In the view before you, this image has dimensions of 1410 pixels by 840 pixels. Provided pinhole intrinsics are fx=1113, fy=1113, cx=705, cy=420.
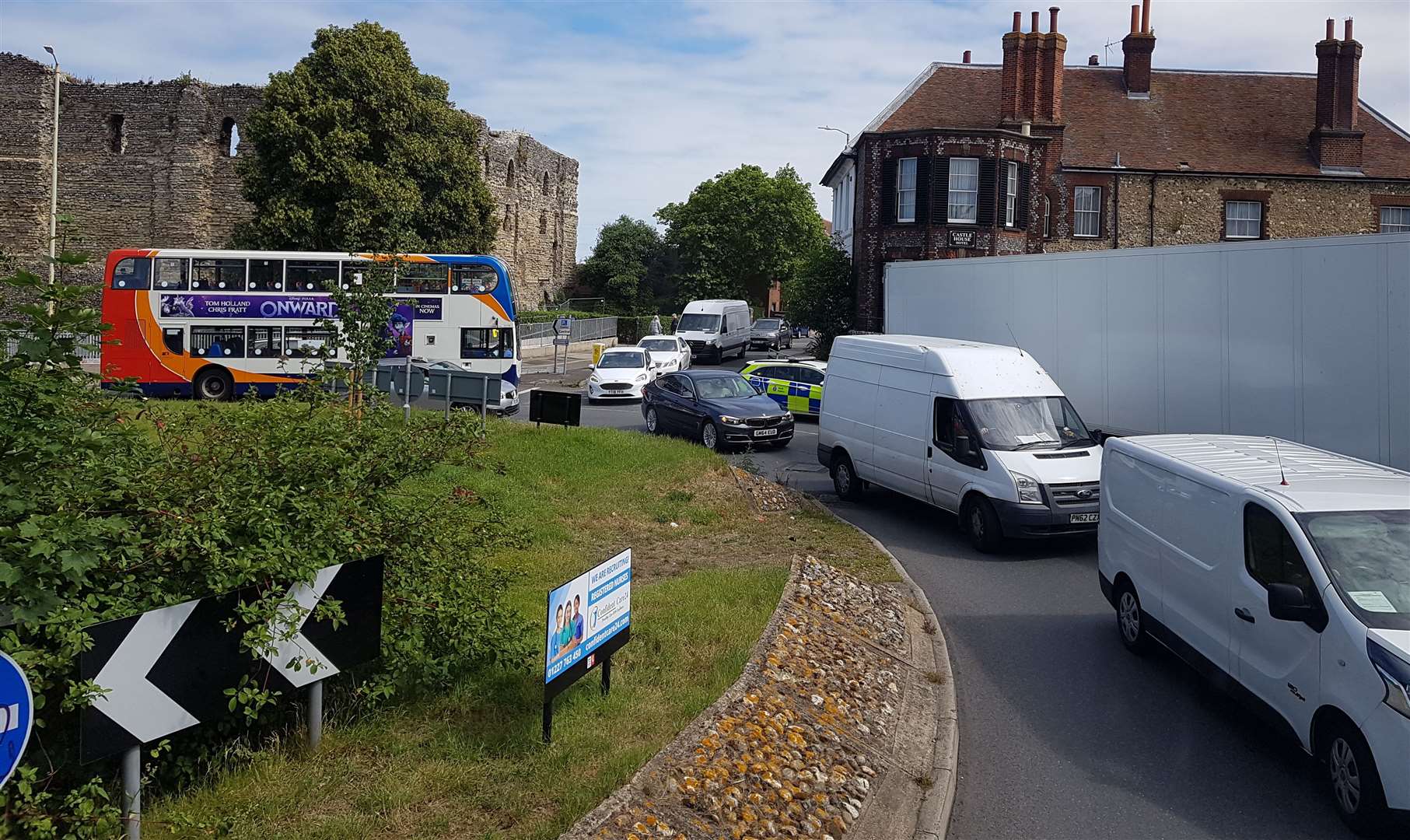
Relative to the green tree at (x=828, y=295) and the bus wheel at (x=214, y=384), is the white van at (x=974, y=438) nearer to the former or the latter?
the bus wheel at (x=214, y=384)

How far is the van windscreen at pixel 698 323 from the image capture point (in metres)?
45.1

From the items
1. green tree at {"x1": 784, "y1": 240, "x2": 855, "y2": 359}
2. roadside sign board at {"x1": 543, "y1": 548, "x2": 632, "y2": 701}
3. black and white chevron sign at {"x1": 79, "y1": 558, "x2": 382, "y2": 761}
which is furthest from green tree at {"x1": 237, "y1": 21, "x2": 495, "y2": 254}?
black and white chevron sign at {"x1": 79, "y1": 558, "x2": 382, "y2": 761}

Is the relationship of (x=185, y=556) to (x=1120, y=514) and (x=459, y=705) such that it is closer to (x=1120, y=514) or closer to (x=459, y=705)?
(x=459, y=705)

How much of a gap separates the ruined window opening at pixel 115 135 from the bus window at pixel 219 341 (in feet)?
79.9

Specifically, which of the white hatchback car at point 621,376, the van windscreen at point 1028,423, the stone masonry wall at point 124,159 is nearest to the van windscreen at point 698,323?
the white hatchback car at point 621,376

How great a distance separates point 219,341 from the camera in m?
27.1

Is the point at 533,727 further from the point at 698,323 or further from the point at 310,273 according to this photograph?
the point at 698,323

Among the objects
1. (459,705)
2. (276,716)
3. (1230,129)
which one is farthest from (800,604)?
(1230,129)

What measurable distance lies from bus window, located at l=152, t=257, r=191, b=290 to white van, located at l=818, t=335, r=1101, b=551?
1821 centimetres

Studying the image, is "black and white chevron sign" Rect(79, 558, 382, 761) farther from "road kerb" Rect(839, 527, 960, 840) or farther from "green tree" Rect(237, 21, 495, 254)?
"green tree" Rect(237, 21, 495, 254)

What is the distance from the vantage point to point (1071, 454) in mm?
13047

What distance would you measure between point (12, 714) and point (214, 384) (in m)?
25.6

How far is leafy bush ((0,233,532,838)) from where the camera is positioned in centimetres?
457

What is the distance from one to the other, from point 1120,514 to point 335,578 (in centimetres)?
641
